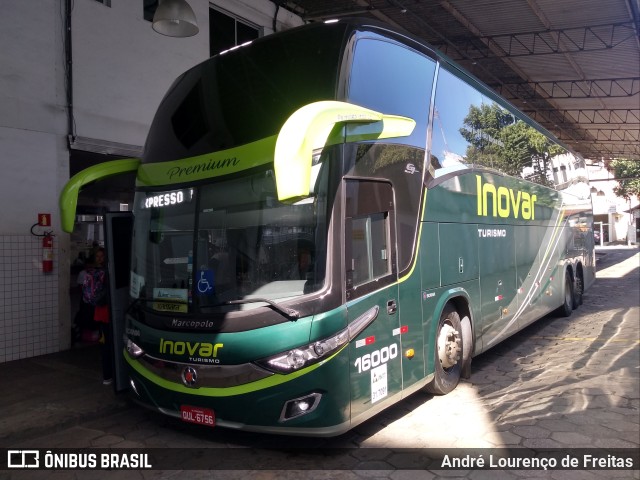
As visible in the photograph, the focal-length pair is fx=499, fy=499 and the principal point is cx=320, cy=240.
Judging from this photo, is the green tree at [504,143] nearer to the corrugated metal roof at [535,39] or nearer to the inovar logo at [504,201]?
the inovar logo at [504,201]

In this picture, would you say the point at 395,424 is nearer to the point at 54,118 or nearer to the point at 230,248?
the point at 230,248

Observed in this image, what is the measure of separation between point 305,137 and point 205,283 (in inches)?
65.5

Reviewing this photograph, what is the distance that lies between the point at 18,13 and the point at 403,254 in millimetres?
6716

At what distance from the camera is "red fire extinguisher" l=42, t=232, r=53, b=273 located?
299 inches

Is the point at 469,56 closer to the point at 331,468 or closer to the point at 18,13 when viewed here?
the point at 18,13

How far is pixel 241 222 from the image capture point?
4.12 metres

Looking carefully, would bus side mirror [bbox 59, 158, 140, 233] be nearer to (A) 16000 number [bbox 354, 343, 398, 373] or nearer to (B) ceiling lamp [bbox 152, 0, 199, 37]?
(B) ceiling lamp [bbox 152, 0, 199, 37]

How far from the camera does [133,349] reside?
4691 millimetres

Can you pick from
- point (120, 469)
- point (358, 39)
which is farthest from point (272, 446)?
point (358, 39)

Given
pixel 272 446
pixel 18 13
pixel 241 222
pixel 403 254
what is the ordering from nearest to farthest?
pixel 241 222 → pixel 272 446 → pixel 403 254 → pixel 18 13

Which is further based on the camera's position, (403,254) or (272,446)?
(403,254)

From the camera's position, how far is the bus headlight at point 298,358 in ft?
12.4

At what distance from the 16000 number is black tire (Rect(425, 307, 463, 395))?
0.96 meters

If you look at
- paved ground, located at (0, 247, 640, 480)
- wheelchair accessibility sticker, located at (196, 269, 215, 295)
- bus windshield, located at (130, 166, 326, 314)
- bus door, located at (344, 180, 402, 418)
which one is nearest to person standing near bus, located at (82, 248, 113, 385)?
paved ground, located at (0, 247, 640, 480)
